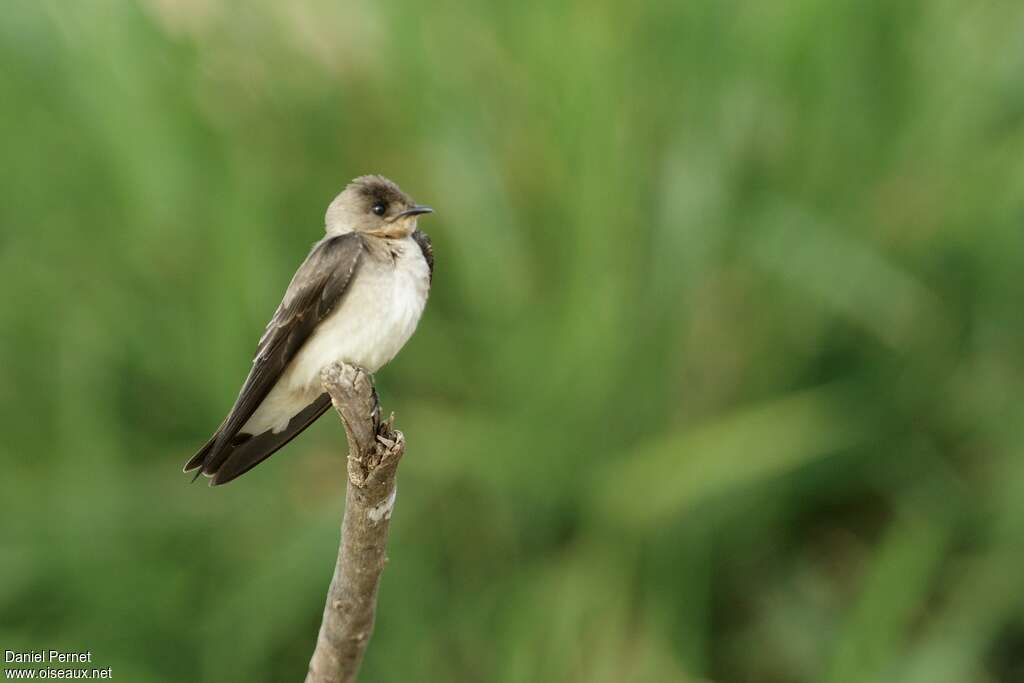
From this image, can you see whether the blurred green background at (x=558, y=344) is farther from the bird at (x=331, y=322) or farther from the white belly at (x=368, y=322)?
the white belly at (x=368, y=322)

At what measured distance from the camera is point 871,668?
4863mm

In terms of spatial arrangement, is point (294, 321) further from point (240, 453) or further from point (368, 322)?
point (240, 453)

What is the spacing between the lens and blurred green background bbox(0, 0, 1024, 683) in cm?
511

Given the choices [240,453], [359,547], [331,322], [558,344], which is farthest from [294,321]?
[558,344]

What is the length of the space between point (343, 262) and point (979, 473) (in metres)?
3.02

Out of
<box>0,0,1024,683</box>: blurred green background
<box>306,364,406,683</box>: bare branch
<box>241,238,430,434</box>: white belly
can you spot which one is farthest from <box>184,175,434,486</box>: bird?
<box>0,0,1024,683</box>: blurred green background

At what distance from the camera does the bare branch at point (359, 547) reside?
293 cm

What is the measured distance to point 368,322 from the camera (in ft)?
12.1

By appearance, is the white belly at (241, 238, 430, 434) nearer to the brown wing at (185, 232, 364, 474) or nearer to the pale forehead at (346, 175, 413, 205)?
the brown wing at (185, 232, 364, 474)

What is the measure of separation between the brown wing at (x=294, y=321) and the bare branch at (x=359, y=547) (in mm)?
751

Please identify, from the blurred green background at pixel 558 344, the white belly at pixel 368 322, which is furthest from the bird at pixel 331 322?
the blurred green background at pixel 558 344

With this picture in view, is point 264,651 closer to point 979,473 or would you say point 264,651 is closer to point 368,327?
point 368,327

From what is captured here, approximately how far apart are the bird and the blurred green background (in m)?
1.24

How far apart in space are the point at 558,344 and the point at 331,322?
155cm
